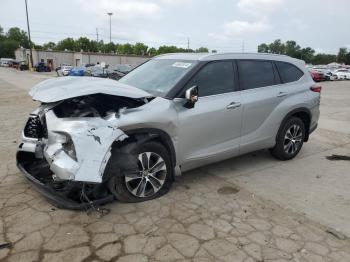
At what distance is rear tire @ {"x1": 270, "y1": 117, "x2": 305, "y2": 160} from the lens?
5707 mm

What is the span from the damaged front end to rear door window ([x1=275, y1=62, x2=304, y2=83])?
8.81 feet

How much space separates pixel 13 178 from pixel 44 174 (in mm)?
790

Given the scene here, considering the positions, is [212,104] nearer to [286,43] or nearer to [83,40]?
[83,40]

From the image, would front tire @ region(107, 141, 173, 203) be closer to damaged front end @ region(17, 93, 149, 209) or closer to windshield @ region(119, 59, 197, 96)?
damaged front end @ region(17, 93, 149, 209)

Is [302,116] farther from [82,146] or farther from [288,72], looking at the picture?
[82,146]

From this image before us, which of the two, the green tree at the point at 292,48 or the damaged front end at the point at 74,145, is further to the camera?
the green tree at the point at 292,48

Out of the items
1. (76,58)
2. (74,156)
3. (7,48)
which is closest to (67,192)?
(74,156)

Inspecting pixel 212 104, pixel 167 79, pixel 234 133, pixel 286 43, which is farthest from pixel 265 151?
pixel 286 43

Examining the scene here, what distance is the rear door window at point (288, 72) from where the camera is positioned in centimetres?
573

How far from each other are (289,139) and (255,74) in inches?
53.2

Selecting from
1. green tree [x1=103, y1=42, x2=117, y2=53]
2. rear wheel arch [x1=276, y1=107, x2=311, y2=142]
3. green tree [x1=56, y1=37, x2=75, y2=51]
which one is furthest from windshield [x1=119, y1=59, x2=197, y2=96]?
green tree [x1=56, y1=37, x2=75, y2=51]

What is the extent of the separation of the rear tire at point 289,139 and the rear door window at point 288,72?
2.21 feet

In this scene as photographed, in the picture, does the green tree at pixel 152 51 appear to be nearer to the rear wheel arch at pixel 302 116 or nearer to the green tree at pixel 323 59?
the green tree at pixel 323 59

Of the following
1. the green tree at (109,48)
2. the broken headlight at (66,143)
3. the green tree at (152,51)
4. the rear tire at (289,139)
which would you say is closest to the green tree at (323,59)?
the green tree at (152,51)
